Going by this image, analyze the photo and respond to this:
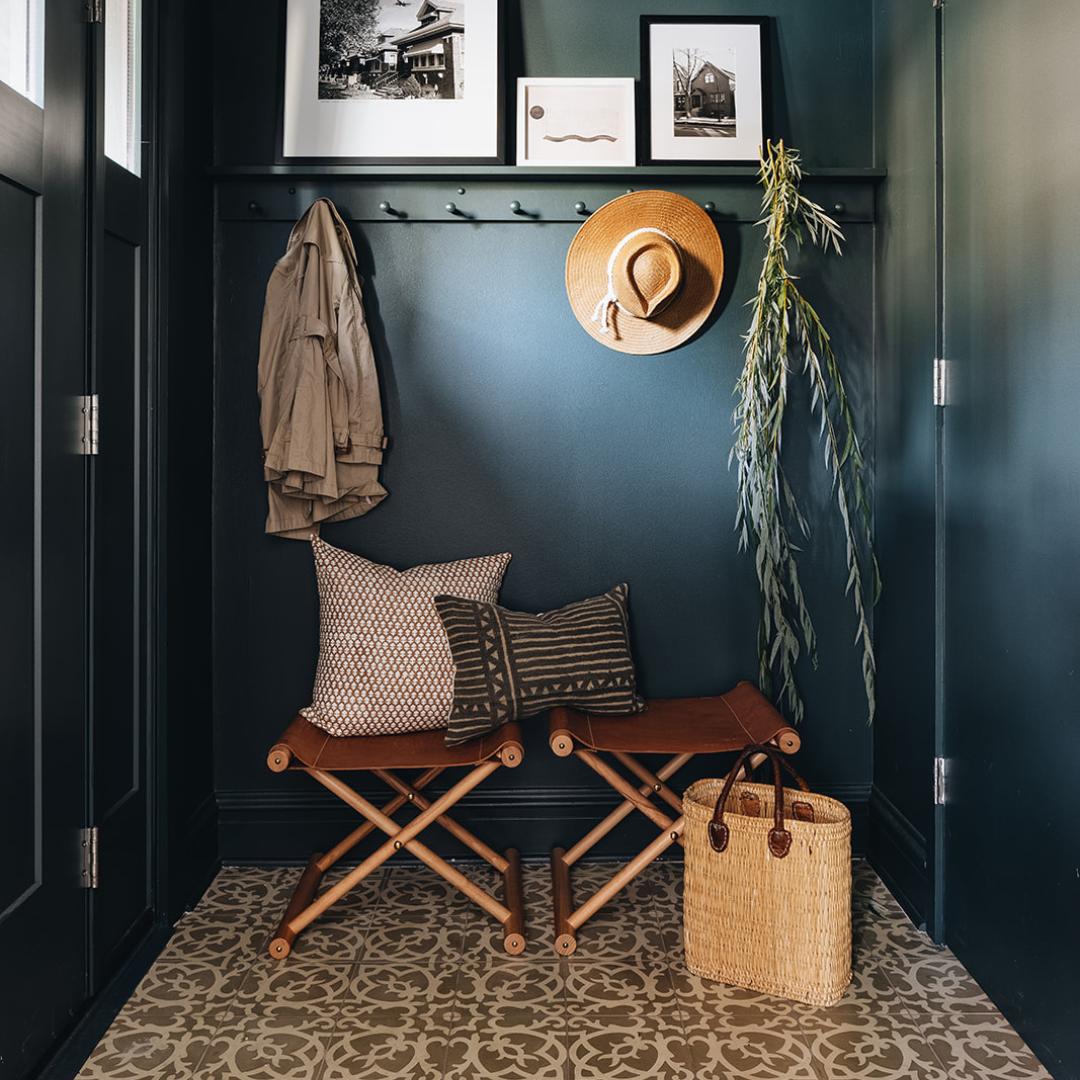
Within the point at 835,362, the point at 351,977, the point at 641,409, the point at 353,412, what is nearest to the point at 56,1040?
the point at 351,977

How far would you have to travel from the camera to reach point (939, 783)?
8.32 ft

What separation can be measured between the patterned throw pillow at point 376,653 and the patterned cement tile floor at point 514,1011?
21.5 inches

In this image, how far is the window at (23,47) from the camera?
1.85m

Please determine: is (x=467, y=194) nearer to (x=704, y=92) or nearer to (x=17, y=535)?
(x=704, y=92)

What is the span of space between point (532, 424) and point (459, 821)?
4.11ft

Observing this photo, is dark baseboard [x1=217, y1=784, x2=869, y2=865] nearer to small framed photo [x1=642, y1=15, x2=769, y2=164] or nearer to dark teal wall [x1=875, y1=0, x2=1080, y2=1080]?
dark teal wall [x1=875, y1=0, x2=1080, y2=1080]

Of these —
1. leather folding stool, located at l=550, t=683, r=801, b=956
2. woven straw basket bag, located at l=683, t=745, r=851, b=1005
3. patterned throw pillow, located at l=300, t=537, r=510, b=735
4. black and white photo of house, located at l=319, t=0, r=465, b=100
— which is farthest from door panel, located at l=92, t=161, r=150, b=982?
woven straw basket bag, located at l=683, t=745, r=851, b=1005

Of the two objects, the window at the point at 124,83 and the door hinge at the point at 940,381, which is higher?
the window at the point at 124,83

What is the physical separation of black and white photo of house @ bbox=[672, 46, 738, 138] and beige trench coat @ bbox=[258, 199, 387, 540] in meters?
1.09

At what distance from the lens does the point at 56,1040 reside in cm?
205

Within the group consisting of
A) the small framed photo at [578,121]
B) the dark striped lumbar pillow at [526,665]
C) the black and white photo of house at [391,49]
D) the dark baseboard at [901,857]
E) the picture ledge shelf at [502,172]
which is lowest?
the dark baseboard at [901,857]

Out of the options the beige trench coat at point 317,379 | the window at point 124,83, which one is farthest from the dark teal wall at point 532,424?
A: the window at point 124,83

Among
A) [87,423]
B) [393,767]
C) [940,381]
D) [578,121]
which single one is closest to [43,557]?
[87,423]

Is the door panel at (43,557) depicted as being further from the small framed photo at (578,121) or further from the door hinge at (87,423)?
the small framed photo at (578,121)
